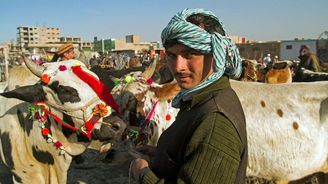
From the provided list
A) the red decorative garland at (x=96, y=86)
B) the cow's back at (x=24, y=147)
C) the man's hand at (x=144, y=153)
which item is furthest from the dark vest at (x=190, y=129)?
the cow's back at (x=24, y=147)

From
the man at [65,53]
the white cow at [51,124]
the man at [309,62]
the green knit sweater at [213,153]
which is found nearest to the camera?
the green knit sweater at [213,153]

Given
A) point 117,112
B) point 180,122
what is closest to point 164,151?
point 180,122

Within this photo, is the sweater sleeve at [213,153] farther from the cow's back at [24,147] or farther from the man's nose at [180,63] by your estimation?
the cow's back at [24,147]

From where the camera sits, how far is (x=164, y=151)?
1305 mm

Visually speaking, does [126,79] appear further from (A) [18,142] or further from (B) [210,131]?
(B) [210,131]

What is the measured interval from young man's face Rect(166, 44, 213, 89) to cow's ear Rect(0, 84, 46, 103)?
6.71 ft

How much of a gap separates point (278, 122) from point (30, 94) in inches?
105

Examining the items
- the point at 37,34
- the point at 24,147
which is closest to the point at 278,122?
the point at 24,147

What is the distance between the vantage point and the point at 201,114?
3.75 ft

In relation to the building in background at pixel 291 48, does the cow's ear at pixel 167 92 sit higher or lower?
lower

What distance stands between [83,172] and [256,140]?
3.99 metres

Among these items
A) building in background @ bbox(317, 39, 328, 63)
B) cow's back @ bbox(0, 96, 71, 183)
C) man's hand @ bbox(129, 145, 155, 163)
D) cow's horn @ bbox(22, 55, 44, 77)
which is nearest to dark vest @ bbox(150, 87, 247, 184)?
man's hand @ bbox(129, 145, 155, 163)

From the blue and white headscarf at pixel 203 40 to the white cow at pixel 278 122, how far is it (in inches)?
75.1

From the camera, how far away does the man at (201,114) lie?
1048mm
